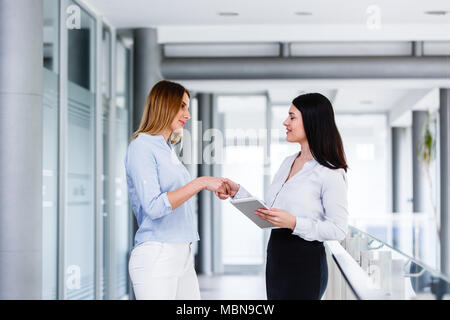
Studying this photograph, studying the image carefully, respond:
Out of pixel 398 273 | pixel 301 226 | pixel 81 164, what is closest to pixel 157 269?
pixel 301 226

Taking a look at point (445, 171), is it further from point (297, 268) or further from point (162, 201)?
point (162, 201)

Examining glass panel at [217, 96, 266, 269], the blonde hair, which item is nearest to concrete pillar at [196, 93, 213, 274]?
glass panel at [217, 96, 266, 269]

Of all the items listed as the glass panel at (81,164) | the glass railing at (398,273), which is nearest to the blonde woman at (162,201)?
the glass railing at (398,273)

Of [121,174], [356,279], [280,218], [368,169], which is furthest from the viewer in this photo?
[368,169]

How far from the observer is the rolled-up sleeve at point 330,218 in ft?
6.48

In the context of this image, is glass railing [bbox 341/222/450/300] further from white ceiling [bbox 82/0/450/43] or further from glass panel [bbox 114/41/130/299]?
glass panel [bbox 114/41/130/299]

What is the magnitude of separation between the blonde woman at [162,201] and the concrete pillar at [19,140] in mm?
1357

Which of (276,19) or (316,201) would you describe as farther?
(276,19)

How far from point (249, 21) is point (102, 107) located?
5.02 ft

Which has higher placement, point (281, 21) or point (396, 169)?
point (281, 21)

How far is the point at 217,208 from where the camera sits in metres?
9.74

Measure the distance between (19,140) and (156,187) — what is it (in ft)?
4.97

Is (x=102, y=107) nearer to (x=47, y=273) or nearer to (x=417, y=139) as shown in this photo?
(x=47, y=273)

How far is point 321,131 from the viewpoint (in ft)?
6.81
